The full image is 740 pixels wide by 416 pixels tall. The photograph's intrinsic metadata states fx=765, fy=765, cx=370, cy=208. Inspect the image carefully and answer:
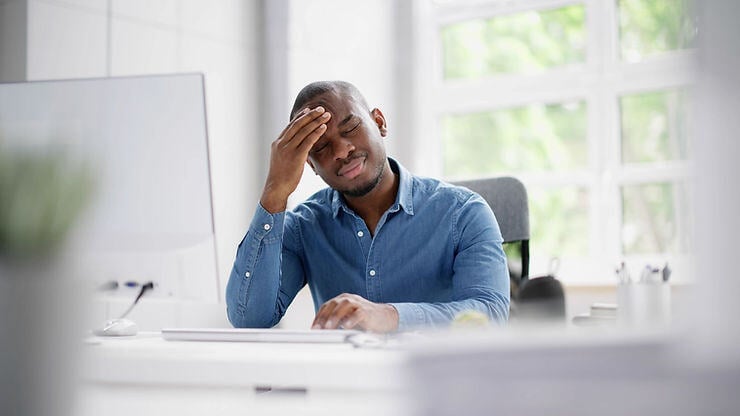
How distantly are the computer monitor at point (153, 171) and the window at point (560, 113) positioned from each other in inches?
91.4

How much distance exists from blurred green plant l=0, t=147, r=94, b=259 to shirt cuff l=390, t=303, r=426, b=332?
805mm

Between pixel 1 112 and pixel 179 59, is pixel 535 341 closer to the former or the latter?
pixel 1 112

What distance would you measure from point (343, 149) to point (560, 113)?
7.24 ft

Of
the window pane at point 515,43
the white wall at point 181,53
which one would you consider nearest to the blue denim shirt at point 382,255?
the white wall at point 181,53

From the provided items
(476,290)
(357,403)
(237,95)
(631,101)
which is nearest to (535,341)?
(357,403)

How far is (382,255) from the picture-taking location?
1.64 meters

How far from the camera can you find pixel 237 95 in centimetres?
331

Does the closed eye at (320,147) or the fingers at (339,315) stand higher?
the closed eye at (320,147)

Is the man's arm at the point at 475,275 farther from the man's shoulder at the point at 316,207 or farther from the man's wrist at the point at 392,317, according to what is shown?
the man's shoulder at the point at 316,207

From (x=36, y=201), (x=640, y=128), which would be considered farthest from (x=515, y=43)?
(x=36, y=201)

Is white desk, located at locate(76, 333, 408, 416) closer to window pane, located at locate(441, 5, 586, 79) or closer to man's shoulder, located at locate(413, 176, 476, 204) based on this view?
man's shoulder, located at locate(413, 176, 476, 204)

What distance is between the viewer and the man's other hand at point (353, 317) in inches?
44.6

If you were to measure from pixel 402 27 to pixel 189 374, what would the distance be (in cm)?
332

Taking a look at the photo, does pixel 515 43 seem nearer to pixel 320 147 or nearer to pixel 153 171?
pixel 320 147
